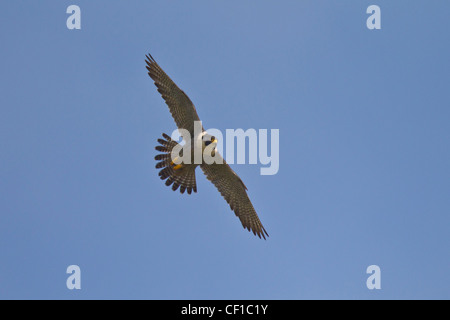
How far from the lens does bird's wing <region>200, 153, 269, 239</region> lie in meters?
12.8

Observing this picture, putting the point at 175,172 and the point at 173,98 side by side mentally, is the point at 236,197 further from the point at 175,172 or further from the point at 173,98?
the point at 173,98

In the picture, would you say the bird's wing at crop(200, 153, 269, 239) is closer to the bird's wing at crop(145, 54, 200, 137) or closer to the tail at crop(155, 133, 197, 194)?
the tail at crop(155, 133, 197, 194)

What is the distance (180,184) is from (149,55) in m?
2.84

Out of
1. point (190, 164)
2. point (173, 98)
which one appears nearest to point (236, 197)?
point (190, 164)

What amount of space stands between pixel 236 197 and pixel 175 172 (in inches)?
59.3

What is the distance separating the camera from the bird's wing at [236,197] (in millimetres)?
12828

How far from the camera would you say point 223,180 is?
12945 mm

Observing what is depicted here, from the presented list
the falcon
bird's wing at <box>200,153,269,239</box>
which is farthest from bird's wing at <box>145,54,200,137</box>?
bird's wing at <box>200,153,269,239</box>

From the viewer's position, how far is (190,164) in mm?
12594

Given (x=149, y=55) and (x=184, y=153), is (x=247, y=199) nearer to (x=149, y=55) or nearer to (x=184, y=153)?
(x=184, y=153)

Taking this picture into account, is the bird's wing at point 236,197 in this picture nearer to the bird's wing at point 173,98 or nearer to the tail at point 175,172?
the tail at point 175,172

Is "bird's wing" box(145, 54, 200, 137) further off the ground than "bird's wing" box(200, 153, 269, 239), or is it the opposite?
"bird's wing" box(145, 54, 200, 137)

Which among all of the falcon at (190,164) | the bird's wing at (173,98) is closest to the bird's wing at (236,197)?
the falcon at (190,164)
